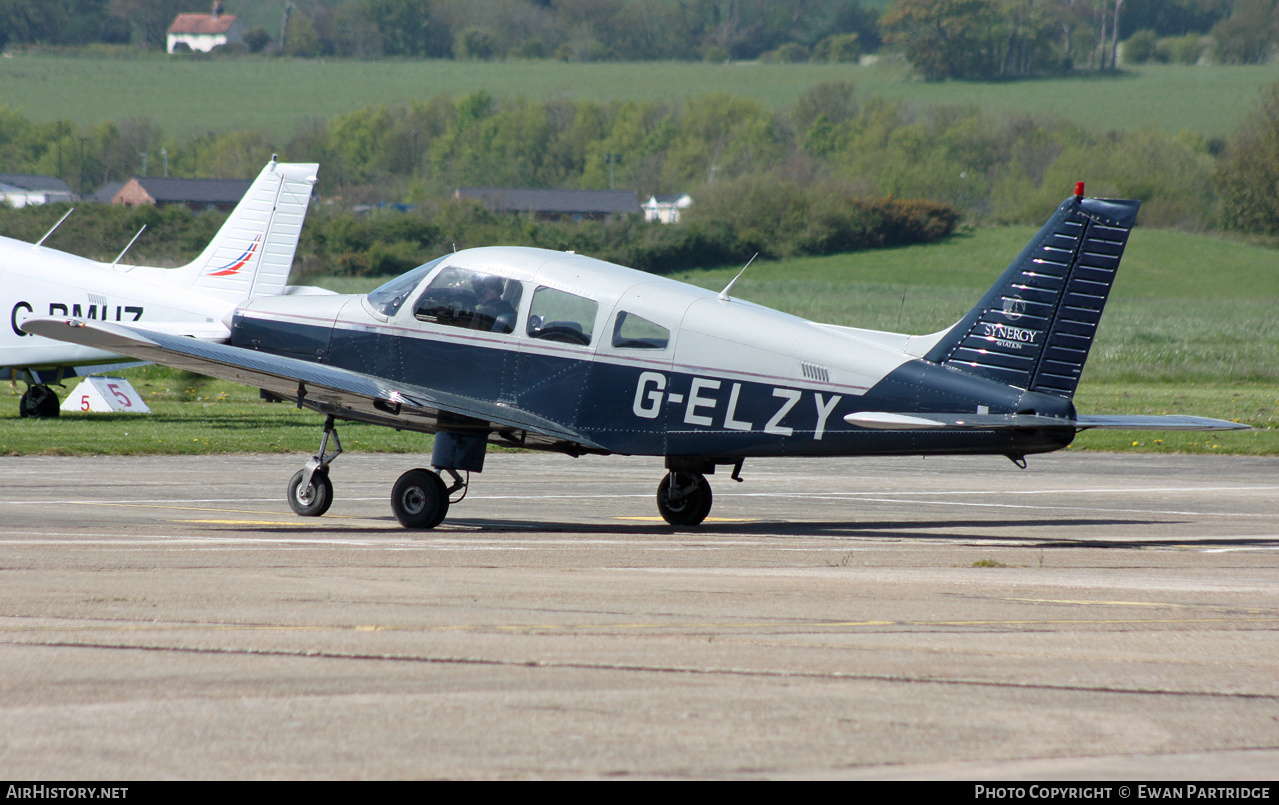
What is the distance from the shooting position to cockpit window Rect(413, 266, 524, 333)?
11.9m

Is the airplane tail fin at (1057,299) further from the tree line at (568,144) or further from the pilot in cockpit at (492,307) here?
the tree line at (568,144)

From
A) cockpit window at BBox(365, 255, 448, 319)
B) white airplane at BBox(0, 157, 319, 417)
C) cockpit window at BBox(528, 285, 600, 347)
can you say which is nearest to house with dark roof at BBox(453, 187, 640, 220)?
white airplane at BBox(0, 157, 319, 417)

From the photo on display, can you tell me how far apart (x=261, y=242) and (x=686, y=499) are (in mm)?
12848

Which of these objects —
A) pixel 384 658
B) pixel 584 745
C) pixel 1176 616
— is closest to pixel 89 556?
pixel 384 658

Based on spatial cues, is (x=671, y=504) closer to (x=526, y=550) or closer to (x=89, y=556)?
(x=526, y=550)

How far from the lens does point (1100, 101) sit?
139125mm

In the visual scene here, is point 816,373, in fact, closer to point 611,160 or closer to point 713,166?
point 713,166

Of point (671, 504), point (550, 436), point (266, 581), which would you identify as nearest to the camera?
point (266, 581)

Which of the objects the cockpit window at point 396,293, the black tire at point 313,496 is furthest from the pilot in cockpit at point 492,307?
the black tire at point 313,496

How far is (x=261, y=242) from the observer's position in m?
22.8

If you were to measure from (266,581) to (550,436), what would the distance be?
411cm

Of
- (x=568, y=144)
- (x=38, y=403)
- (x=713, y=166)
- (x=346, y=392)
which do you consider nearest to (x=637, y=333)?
(x=346, y=392)

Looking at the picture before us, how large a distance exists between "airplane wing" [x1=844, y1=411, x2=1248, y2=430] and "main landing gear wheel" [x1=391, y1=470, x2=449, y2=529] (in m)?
3.64

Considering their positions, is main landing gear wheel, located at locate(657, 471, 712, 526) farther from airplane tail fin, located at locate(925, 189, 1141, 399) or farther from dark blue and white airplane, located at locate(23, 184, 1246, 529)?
airplane tail fin, located at locate(925, 189, 1141, 399)
